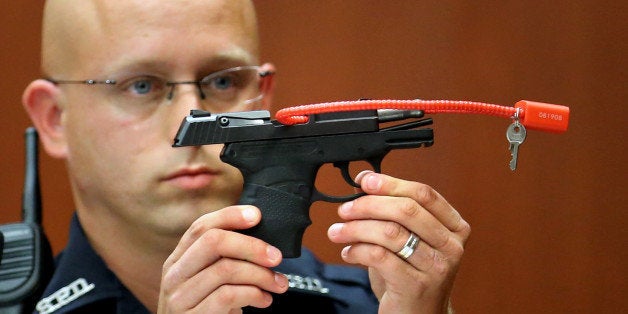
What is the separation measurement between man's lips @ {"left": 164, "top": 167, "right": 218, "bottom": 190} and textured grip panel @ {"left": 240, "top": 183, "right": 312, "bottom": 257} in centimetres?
25

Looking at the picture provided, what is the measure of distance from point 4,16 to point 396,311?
1146mm

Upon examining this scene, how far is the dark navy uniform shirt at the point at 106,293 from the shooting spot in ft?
4.75

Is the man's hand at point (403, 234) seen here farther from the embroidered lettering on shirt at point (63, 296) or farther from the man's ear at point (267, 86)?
the embroidered lettering on shirt at point (63, 296)

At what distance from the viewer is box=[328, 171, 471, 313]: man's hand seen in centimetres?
105

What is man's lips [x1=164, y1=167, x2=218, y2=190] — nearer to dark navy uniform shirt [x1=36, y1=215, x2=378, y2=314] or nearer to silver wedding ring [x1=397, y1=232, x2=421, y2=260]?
dark navy uniform shirt [x1=36, y1=215, x2=378, y2=314]

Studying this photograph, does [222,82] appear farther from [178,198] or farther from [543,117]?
[543,117]

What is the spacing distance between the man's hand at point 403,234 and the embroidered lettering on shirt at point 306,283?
0.36 meters

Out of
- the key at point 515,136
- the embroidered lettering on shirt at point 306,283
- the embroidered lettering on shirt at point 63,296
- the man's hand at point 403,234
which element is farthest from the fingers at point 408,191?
the embroidered lettering on shirt at point 63,296

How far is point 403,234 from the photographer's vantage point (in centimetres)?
105

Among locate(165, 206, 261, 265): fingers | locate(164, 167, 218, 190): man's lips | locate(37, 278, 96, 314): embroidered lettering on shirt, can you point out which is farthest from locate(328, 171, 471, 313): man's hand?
locate(37, 278, 96, 314): embroidered lettering on shirt

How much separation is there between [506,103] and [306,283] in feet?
1.55

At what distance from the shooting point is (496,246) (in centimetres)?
158

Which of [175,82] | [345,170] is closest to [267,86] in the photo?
[175,82]

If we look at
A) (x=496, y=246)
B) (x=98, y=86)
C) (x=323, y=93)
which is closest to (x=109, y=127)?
(x=98, y=86)
